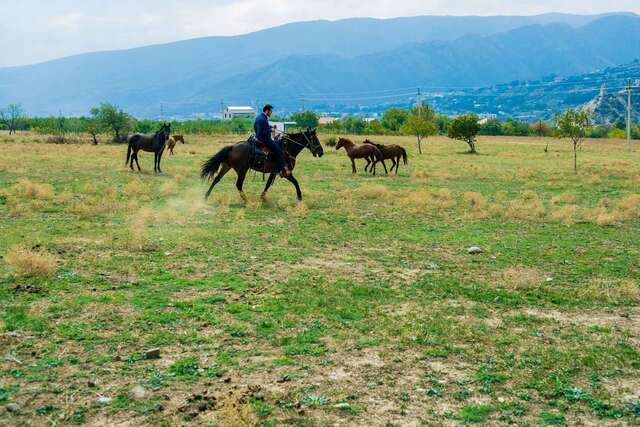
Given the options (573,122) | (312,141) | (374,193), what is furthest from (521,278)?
(573,122)

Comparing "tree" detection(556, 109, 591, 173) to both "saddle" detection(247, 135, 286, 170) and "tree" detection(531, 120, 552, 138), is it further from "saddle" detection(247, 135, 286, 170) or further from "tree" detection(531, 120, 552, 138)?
"tree" detection(531, 120, 552, 138)

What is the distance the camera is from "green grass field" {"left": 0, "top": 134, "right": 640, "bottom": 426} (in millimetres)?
6137

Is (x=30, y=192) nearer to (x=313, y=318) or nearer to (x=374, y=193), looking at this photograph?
(x=374, y=193)

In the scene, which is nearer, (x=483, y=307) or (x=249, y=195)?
(x=483, y=307)

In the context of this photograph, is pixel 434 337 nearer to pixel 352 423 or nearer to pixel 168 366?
pixel 352 423

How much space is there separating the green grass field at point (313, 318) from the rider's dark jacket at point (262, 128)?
2.35 m

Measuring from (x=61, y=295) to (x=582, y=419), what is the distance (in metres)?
7.45

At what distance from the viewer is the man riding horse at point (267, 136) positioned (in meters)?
18.5

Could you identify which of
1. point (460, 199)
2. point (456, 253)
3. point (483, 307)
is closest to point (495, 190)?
point (460, 199)

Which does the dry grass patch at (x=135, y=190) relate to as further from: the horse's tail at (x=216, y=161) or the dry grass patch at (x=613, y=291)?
the dry grass patch at (x=613, y=291)

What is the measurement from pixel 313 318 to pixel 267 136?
1112 cm

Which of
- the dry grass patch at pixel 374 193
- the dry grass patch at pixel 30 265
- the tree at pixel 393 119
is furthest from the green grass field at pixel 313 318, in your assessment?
the tree at pixel 393 119

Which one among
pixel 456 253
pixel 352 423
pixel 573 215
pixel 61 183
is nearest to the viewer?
pixel 352 423

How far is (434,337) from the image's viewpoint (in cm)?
798
